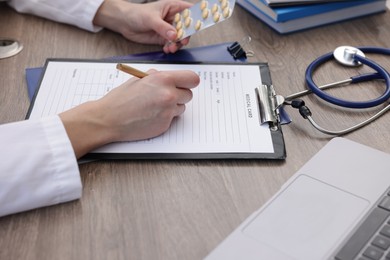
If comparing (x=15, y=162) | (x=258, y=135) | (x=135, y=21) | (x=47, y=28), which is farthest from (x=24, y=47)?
(x=258, y=135)

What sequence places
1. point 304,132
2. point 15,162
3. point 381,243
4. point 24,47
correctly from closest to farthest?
point 381,243
point 15,162
point 304,132
point 24,47

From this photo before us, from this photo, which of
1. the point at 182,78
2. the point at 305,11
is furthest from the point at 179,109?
the point at 305,11

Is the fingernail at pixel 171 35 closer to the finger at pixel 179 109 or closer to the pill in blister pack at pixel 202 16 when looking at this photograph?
the pill in blister pack at pixel 202 16

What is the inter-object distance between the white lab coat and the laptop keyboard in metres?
0.34

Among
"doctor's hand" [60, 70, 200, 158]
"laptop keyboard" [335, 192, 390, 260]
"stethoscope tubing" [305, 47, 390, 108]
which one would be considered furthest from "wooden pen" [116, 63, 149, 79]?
"laptop keyboard" [335, 192, 390, 260]

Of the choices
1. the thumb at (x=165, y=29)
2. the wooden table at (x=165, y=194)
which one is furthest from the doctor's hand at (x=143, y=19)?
the wooden table at (x=165, y=194)

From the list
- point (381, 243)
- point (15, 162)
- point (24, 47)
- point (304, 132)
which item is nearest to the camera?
point (381, 243)

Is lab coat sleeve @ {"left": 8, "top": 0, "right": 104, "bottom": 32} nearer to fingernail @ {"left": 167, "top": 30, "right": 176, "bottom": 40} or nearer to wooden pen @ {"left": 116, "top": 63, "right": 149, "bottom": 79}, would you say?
fingernail @ {"left": 167, "top": 30, "right": 176, "bottom": 40}

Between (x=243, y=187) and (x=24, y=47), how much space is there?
54cm

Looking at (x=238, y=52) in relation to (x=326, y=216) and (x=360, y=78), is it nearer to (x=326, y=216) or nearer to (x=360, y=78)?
(x=360, y=78)

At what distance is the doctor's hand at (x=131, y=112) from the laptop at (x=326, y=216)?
211 millimetres

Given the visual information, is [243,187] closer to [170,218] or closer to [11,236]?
[170,218]

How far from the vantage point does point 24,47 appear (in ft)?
3.16

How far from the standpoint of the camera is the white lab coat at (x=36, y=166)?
0.64m
